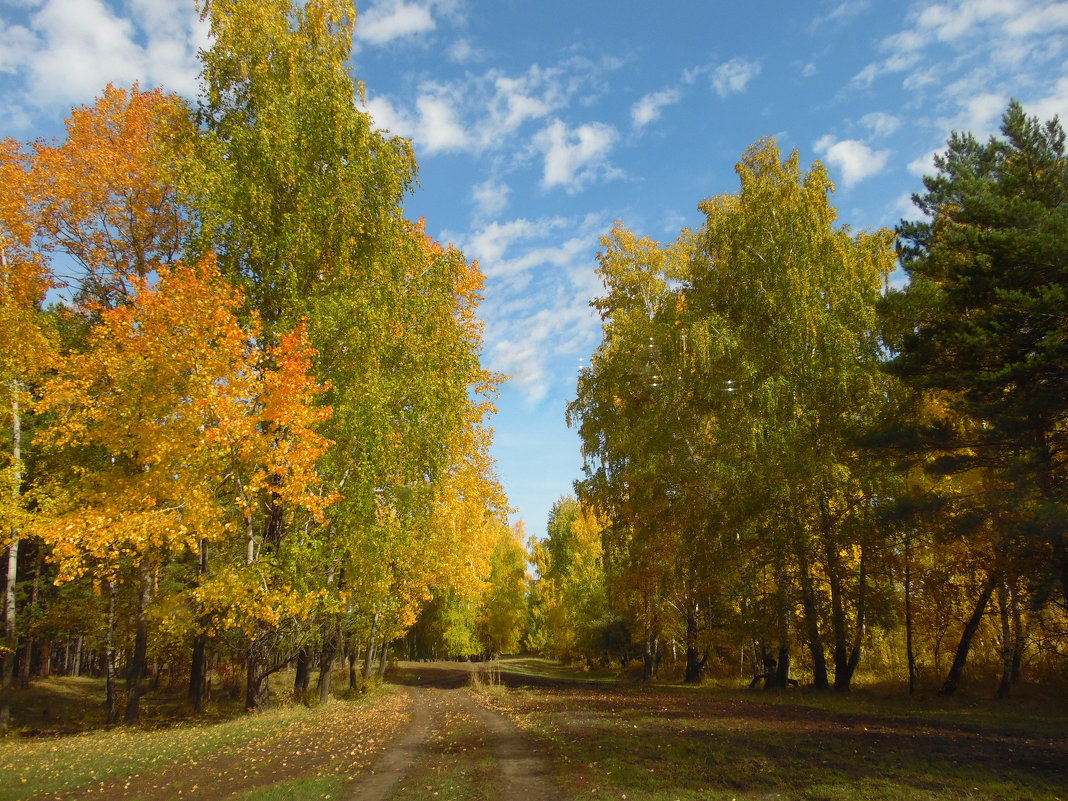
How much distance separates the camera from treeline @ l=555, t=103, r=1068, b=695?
41.0 feet

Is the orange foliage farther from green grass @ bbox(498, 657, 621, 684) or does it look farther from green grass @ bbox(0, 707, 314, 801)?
green grass @ bbox(498, 657, 621, 684)

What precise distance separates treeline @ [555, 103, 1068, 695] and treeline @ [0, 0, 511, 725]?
873cm

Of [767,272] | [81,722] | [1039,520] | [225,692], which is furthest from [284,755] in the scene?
[225,692]

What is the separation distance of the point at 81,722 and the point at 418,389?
1599 cm

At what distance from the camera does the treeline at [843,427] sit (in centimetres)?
1250

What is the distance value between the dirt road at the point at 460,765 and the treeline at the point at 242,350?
378cm

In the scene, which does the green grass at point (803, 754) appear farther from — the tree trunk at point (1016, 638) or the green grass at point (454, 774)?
the tree trunk at point (1016, 638)

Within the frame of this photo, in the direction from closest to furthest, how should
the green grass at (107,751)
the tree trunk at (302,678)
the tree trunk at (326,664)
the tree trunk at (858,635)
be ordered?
1. the green grass at (107,751)
2. the tree trunk at (858,635)
3. the tree trunk at (326,664)
4. the tree trunk at (302,678)

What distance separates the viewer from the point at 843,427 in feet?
59.3

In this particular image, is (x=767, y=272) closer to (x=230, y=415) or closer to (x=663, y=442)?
(x=663, y=442)

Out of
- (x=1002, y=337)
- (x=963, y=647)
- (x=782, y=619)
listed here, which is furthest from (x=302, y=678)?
(x=1002, y=337)

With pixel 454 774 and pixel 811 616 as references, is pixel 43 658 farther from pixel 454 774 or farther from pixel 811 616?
pixel 811 616

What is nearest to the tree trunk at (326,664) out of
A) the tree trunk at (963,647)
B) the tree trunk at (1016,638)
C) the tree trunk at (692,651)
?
the tree trunk at (692,651)

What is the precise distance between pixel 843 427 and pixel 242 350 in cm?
1646
